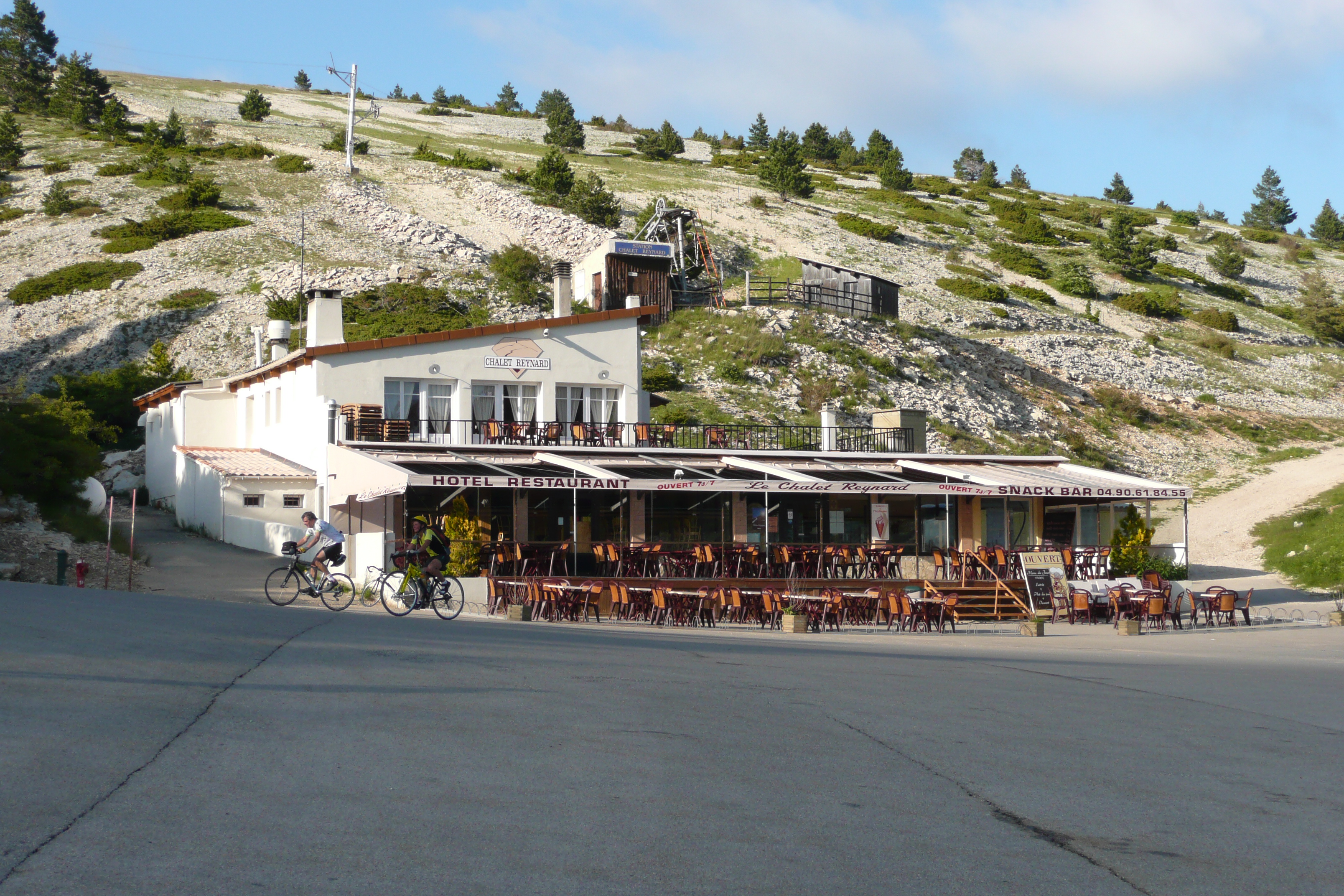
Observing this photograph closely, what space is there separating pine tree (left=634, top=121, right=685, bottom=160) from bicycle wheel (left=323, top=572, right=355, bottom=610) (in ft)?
270

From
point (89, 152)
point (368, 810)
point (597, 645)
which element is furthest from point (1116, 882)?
point (89, 152)

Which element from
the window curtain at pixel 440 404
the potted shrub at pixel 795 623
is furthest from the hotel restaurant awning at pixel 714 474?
the potted shrub at pixel 795 623

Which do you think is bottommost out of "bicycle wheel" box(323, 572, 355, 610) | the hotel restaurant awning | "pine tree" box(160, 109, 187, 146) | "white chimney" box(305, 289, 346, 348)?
"bicycle wheel" box(323, 572, 355, 610)

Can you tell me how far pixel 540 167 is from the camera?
70875 mm

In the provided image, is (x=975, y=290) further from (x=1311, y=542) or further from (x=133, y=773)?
(x=133, y=773)

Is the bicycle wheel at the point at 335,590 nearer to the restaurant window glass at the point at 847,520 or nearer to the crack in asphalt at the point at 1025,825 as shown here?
the crack in asphalt at the point at 1025,825

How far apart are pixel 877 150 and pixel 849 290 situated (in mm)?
55874

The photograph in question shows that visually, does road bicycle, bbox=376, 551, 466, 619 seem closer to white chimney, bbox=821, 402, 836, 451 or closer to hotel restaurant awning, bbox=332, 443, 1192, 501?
hotel restaurant awning, bbox=332, 443, 1192, 501

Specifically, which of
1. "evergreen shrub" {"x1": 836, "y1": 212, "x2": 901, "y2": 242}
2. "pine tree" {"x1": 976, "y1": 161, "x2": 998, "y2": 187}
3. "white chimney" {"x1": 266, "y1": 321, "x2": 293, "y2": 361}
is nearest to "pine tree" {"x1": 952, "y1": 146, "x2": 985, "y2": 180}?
"pine tree" {"x1": 976, "y1": 161, "x2": 998, "y2": 187}

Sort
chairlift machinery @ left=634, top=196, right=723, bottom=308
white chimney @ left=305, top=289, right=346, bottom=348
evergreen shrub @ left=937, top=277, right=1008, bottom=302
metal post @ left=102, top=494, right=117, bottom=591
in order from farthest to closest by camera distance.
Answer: evergreen shrub @ left=937, top=277, right=1008, bottom=302
chairlift machinery @ left=634, top=196, right=723, bottom=308
white chimney @ left=305, top=289, right=346, bottom=348
metal post @ left=102, top=494, right=117, bottom=591

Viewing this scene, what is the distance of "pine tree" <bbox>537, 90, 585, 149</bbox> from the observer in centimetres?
9450

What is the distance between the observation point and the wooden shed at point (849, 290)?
5509 centimetres

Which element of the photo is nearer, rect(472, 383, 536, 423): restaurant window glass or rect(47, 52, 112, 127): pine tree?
rect(472, 383, 536, 423): restaurant window glass

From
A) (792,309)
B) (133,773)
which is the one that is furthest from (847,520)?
(792,309)
